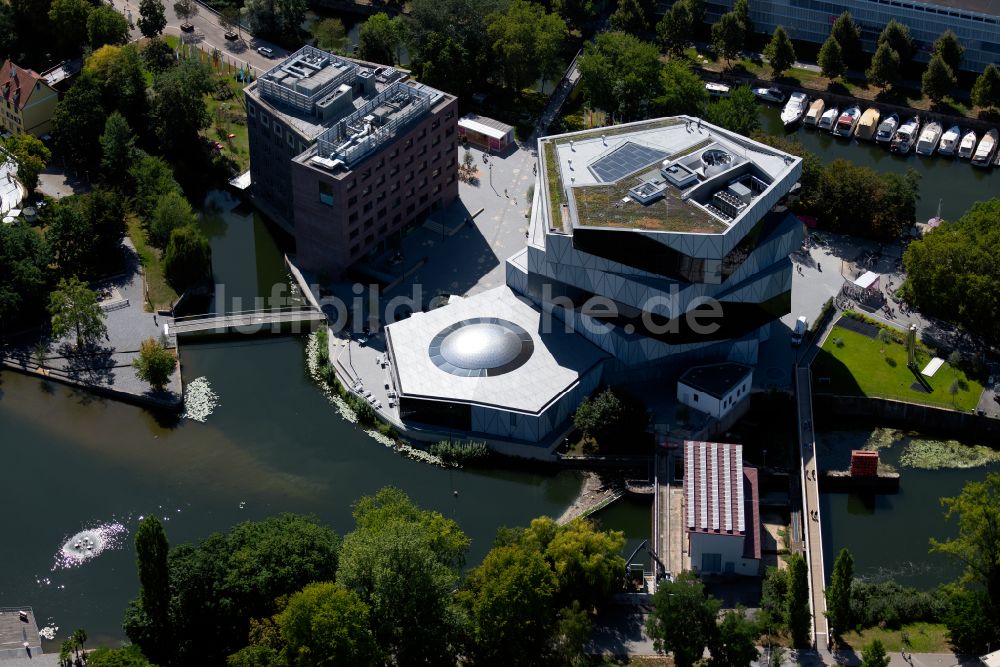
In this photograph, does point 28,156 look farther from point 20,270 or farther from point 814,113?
point 814,113

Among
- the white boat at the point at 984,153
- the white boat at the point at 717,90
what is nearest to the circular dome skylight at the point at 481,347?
the white boat at the point at 717,90

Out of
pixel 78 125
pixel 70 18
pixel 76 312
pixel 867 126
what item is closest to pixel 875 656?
pixel 76 312

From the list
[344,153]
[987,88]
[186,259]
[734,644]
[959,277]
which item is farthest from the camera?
[987,88]

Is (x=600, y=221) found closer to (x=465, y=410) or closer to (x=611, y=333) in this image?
(x=611, y=333)

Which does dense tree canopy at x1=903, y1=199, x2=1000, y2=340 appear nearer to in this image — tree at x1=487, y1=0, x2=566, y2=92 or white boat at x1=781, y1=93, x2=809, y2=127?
white boat at x1=781, y1=93, x2=809, y2=127

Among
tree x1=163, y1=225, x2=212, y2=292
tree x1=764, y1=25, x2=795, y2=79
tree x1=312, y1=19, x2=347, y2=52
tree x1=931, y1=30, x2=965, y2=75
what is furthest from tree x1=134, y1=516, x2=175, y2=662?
tree x1=931, y1=30, x2=965, y2=75
